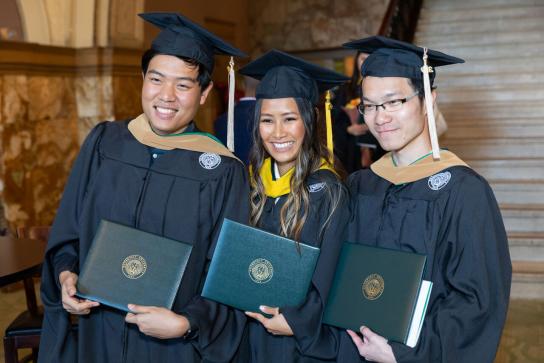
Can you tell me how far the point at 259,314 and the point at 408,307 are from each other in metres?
0.47

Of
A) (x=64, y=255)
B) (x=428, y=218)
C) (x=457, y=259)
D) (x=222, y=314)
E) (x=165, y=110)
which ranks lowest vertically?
(x=222, y=314)

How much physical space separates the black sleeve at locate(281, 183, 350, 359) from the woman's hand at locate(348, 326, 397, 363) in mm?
184

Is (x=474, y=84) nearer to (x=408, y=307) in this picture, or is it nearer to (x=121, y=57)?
(x=121, y=57)

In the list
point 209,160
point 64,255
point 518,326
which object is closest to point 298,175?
point 209,160

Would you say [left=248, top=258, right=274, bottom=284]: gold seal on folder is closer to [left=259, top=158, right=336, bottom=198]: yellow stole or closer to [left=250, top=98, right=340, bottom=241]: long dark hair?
[left=250, top=98, right=340, bottom=241]: long dark hair

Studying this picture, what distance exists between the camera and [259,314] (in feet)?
6.56

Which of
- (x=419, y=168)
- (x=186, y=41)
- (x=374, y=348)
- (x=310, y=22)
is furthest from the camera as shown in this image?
(x=310, y=22)

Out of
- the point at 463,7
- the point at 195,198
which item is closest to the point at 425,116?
the point at 195,198

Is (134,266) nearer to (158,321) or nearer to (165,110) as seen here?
(158,321)

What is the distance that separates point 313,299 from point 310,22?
27.6 ft

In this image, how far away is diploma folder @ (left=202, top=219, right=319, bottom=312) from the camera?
1.94 metres

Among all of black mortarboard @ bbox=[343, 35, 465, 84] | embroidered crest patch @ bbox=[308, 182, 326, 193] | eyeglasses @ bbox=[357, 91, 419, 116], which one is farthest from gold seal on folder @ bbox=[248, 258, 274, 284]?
black mortarboard @ bbox=[343, 35, 465, 84]

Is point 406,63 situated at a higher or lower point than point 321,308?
higher

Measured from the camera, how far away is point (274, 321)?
1.99 meters
